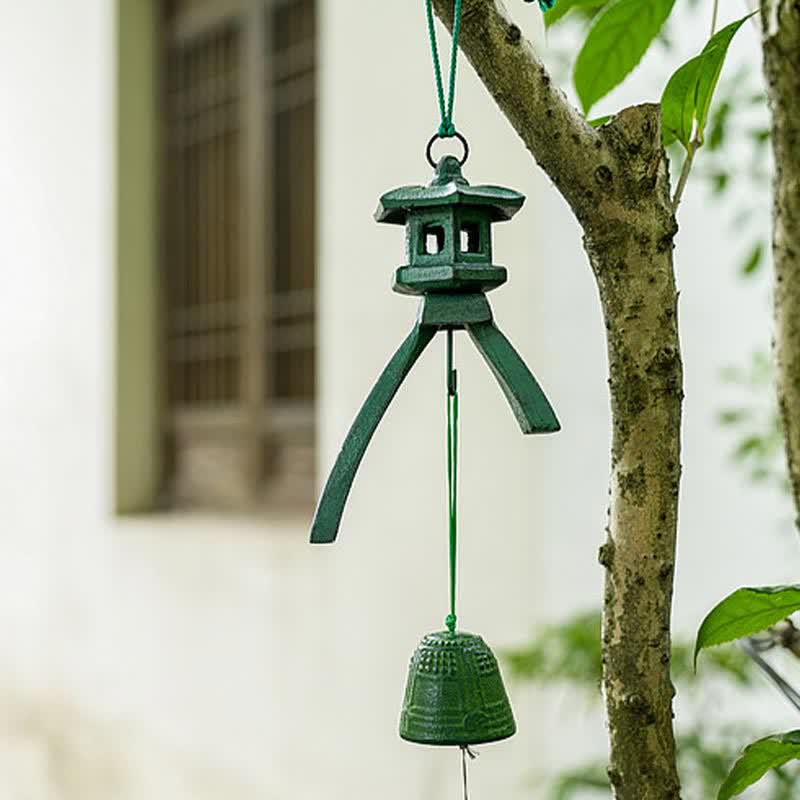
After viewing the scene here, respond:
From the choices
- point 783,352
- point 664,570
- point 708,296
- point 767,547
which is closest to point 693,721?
point 767,547

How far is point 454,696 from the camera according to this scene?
94 cm

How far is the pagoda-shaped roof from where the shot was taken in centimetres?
88

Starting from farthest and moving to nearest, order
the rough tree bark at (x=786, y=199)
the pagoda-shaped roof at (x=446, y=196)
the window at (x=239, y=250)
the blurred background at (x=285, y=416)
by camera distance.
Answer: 1. the window at (x=239, y=250)
2. the blurred background at (x=285, y=416)
3. the pagoda-shaped roof at (x=446, y=196)
4. the rough tree bark at (x=786, y=199)

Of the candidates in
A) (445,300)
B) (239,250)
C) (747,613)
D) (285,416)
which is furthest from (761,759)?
(239,250)

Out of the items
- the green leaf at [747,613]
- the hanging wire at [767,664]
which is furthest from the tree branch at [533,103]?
the hanging wire at [767,664]

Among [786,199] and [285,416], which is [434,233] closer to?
[786,199]

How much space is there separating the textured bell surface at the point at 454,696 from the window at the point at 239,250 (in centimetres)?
238

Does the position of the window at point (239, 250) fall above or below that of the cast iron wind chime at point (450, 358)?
above

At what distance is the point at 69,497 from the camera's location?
4035 mm

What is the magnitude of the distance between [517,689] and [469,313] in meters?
1.82

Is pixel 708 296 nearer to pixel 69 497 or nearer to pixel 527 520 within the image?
pixel 527 520

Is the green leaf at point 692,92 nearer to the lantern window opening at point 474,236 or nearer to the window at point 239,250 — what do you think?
the lantern window opening at point 474,236

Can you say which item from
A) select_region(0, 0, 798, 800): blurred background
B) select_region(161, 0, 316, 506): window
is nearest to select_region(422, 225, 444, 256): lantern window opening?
select_region(0, 0, 798, 800): blurred background

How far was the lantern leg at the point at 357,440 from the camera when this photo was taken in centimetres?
84
